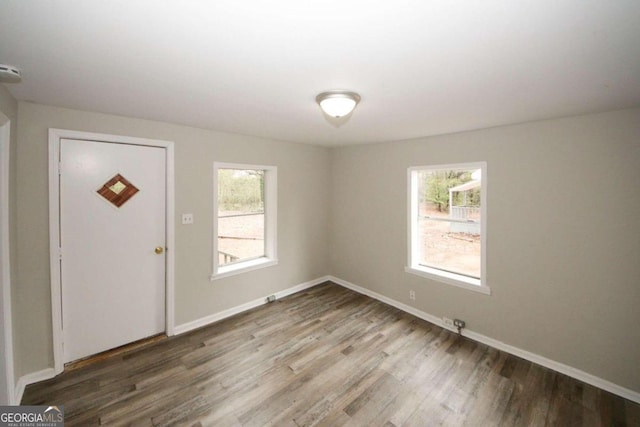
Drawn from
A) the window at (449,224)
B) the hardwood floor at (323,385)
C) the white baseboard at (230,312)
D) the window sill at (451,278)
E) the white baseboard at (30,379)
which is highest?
the window at (449,224)

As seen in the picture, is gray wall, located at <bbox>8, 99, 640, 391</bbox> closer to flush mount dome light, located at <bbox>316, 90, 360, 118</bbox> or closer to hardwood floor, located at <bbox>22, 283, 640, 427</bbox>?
hardwood floor, located at <bbox>22, 283, 640, 427</bbox>

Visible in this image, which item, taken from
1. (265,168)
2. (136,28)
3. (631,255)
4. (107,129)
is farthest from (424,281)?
(107,129)

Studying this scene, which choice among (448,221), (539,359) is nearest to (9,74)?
(448,221)

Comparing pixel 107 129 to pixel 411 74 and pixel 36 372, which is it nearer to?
pixel 36 372

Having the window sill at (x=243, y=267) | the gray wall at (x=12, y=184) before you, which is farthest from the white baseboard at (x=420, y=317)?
the window sill at (x=243, y=267)

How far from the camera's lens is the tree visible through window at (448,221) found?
317 cm

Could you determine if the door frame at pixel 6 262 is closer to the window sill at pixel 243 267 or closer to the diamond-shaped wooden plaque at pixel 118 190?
the diamond-shaped wooden plaque at pixel 118 190

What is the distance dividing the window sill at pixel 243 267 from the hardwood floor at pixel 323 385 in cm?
65

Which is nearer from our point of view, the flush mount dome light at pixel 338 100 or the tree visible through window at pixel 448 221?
the flush mount dome light at pixel 338 100

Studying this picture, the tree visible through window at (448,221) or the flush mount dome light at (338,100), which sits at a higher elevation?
the flush mount dome light at (338,100)

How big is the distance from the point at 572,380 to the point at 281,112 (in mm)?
3594

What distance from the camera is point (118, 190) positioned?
2.73 metres

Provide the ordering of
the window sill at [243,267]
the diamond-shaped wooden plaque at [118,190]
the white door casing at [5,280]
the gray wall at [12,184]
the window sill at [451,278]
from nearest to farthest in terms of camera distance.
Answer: the white door casing at [5,280] → the gray wall at [12,184] → the diamond-shaped wooden plaque at [118,190] → the window sill at [451,278] → the window sill at [243,267]

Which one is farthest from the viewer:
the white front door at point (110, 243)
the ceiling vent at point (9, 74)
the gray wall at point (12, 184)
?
the white front door at point (110, 243)
